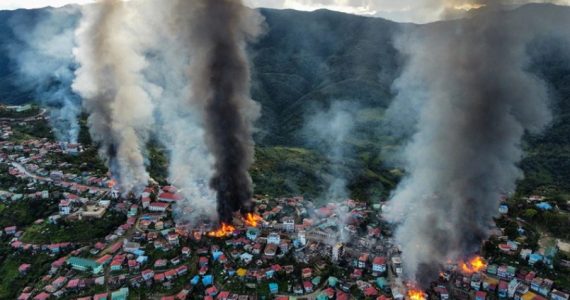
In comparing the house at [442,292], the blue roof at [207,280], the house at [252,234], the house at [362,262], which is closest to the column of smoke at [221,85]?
the house at [252,234]

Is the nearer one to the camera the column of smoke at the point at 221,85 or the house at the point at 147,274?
the house at the point at 147,274

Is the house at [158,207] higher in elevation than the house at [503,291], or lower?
higher

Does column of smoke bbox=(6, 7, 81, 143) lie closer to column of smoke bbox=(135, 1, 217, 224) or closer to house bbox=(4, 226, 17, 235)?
column of smoke bbox=(135, 1, 217, 224)

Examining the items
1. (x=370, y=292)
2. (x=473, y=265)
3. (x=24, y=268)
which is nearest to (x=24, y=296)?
(x=24, y=268)

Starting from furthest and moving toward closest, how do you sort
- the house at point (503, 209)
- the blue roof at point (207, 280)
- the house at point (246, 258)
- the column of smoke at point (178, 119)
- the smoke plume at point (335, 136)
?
the smoke plume at point (335, 136), the house at point (503, 209), the column of smoke at point (178, 119), the house at point (246, 258), the blue roof at point (207, 280)

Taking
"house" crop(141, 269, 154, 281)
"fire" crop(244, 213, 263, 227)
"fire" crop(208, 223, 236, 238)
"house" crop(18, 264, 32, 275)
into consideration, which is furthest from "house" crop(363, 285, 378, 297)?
"house" crop(18, 264, 32, 275)

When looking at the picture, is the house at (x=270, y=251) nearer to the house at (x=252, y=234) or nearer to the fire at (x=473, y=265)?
the house at (x=252, y=234)

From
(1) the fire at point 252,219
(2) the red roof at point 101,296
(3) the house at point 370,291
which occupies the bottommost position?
(2) the red roof at point 101,296
